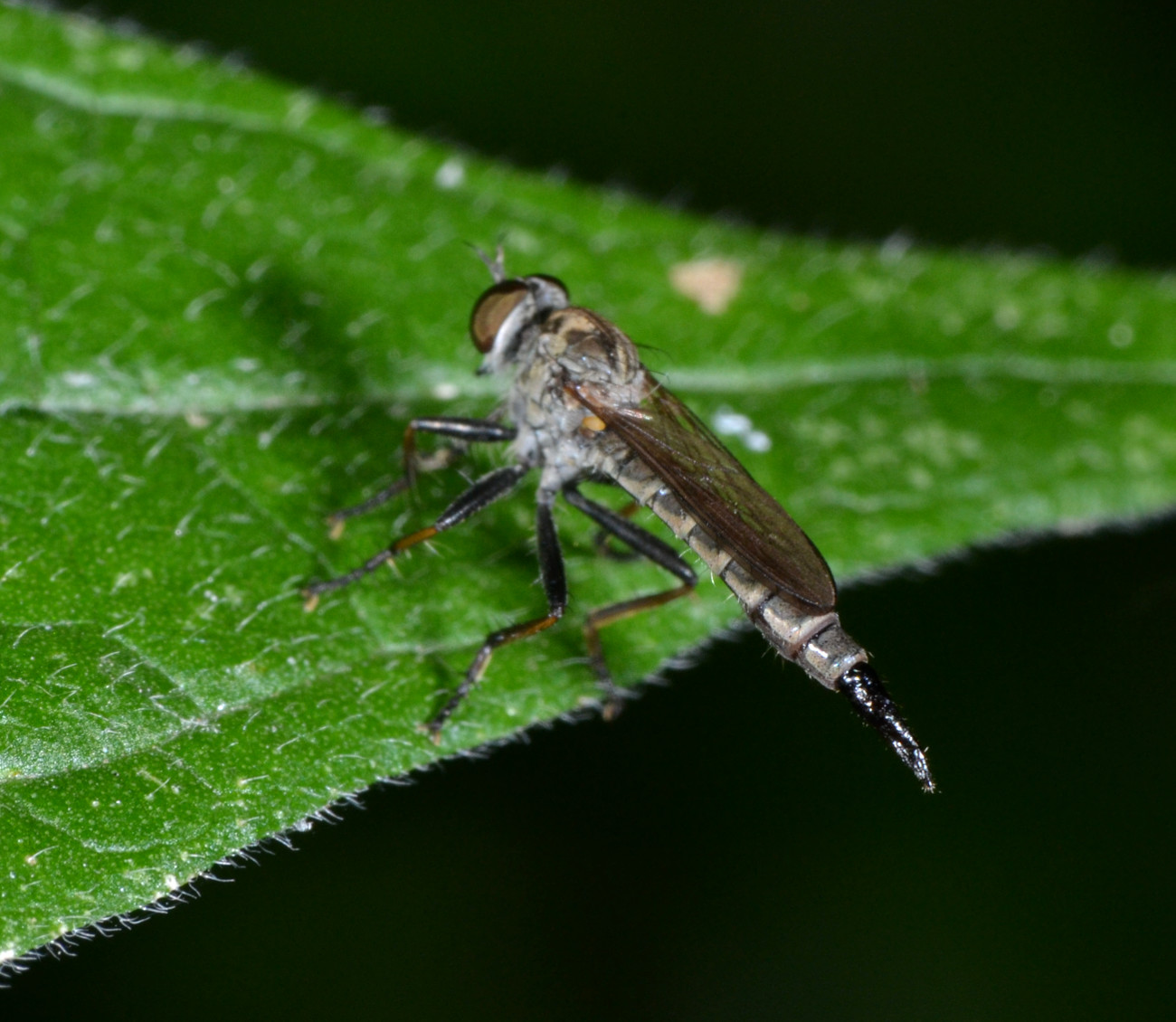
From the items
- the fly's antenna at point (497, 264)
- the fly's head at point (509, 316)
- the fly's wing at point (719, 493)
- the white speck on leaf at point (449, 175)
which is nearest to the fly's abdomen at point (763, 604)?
the fly's wing at point (719, 493)

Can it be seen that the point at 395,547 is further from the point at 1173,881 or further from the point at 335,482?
the point at 1173,881

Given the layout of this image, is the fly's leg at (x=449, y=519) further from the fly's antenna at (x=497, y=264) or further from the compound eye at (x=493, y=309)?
the fly's antenna at (x=497, y=264)

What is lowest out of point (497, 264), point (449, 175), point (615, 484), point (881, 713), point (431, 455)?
point (881, 713)

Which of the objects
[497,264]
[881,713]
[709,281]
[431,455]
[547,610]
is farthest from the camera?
[709,281]

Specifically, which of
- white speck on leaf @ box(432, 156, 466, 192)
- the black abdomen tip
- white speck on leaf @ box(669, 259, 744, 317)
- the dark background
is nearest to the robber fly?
the black abdomen tip

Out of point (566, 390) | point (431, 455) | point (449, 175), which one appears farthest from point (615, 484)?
point (449, 175)

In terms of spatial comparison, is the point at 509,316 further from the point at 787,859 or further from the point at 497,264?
the point at 787,859

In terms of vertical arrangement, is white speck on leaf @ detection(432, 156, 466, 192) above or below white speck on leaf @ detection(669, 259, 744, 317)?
above

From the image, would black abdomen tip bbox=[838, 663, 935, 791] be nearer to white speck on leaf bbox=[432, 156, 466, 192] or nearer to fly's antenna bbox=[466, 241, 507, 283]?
fly's antenna bbox=[466, 241, 507, 283]
